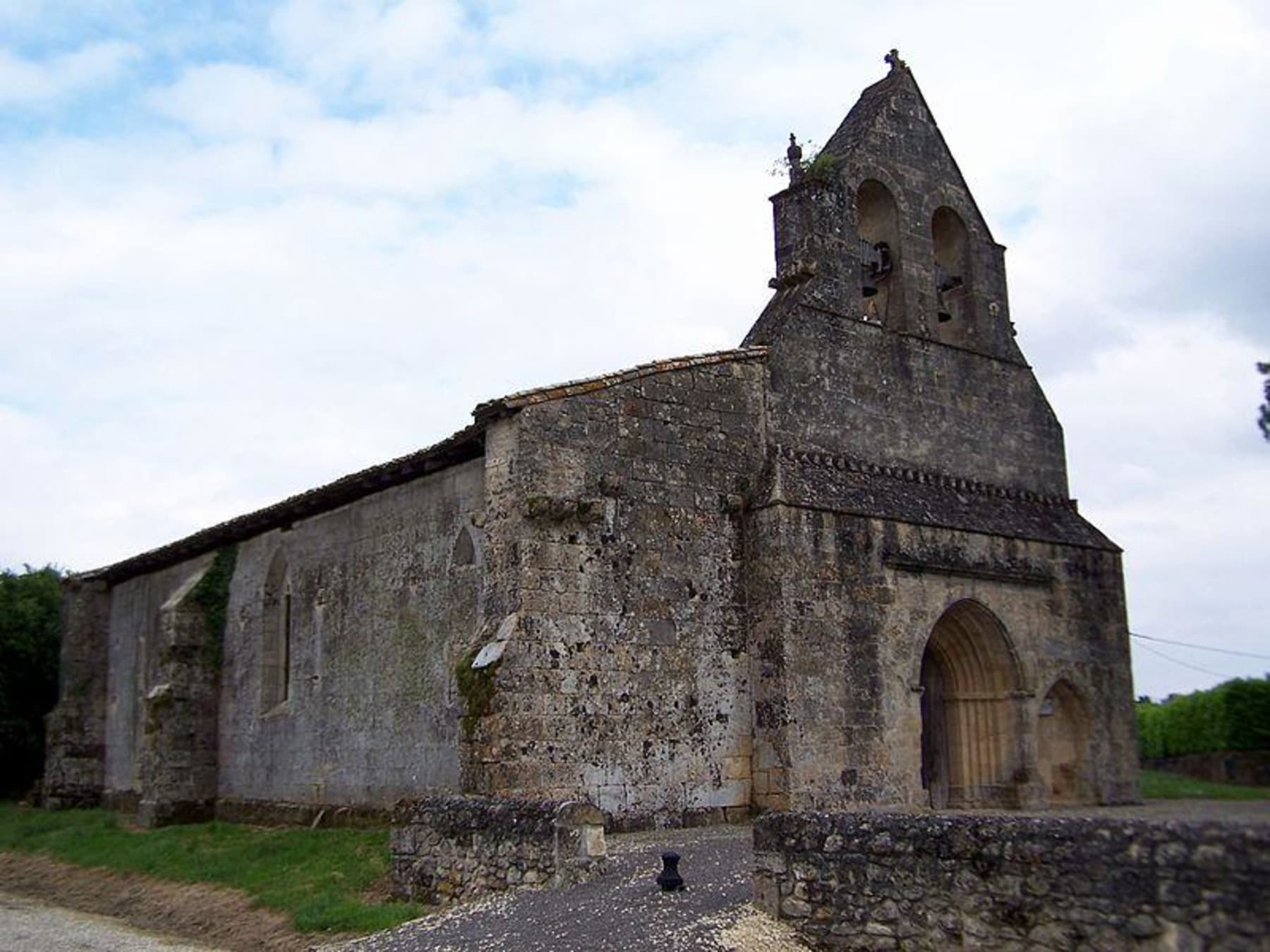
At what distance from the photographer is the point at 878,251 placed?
19.1 meters

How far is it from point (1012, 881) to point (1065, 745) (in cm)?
1206

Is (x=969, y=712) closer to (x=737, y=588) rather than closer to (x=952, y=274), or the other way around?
(x=737, y=588)

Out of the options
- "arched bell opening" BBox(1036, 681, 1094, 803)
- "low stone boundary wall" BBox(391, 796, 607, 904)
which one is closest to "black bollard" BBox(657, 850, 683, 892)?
"low stone boundary wall" BBox(391, 796, 607, 904)

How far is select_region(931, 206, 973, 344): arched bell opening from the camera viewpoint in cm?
1967

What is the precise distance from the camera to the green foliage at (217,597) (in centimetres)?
2220

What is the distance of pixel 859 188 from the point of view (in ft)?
61.9

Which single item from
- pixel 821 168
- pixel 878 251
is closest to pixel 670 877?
pixel 821 168

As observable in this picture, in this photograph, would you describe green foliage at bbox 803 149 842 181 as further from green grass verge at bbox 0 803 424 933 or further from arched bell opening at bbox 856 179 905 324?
green grass verge at bbox 0 803 424 933

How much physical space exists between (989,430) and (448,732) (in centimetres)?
927

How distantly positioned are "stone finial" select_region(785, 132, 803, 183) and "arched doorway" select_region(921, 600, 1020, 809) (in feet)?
21.2

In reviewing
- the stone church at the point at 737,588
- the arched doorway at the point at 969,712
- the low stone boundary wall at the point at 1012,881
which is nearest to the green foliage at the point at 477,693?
the stone church at the point at 737,588

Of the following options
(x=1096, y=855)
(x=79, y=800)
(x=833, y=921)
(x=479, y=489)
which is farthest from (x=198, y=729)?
(x=1096, y=855)

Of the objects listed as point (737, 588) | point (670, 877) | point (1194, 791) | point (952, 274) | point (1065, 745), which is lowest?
point (1194, 791)

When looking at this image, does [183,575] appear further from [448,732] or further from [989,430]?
[989,430]
